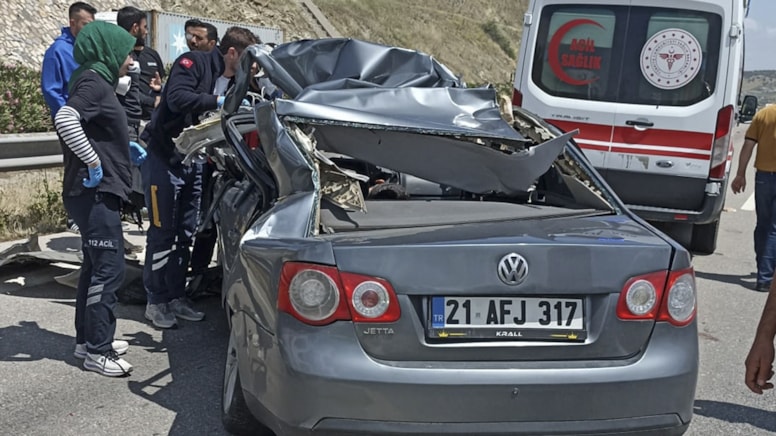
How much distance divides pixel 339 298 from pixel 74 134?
2.12 m

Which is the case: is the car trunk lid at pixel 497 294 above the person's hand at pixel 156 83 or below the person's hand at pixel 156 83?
above

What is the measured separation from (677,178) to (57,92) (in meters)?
5.40

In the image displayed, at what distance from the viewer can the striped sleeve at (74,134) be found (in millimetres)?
4301

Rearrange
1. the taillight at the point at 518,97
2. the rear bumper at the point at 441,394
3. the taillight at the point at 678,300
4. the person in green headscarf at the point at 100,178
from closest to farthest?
the rear bumper at the point at 441,394, the taillight at the point at 678,300, the person in green headscarf at the point at 100,178, the taillight at the point at 518,97

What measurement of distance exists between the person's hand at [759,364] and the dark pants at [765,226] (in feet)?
15.9

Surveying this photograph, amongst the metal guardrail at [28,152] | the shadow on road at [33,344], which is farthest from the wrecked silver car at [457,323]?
the metal guardrail at [28,152]

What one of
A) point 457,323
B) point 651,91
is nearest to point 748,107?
point 651,91

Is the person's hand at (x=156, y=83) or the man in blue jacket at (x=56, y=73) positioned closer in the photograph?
the man in blue jacket at (x=56, y=73)

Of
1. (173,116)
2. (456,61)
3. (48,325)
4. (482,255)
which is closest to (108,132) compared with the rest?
(173,116)

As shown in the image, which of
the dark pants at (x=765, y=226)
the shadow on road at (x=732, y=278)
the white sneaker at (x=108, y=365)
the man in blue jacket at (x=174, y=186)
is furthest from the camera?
the shadow on road at (x=732, y=278)

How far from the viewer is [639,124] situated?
7.83m

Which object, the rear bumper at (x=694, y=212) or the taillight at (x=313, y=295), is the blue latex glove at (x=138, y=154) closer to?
the taillight at (x=313, y=295)

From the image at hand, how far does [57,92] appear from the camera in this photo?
22.4ft

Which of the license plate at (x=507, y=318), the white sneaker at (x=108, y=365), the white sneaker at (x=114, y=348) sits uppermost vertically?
the license plate at (x=507, y=318)
